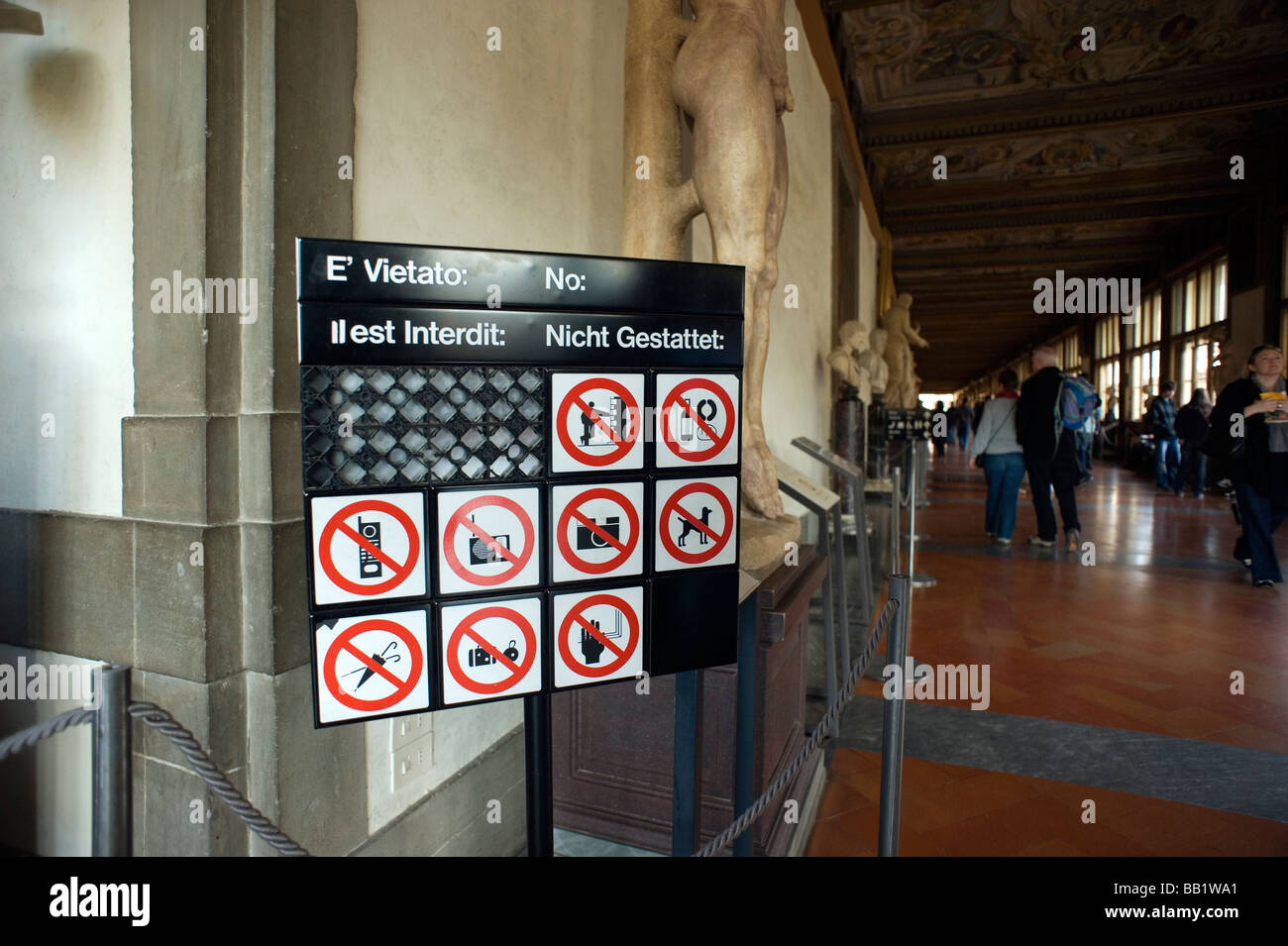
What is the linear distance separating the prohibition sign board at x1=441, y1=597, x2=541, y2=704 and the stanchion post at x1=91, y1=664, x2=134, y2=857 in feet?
1.31

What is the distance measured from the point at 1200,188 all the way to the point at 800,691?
13925 mm

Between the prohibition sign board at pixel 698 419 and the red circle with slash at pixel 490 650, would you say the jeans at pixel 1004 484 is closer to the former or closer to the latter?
the prohibition sign board at pixel 698 419

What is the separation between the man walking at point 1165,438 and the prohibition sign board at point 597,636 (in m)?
13.4

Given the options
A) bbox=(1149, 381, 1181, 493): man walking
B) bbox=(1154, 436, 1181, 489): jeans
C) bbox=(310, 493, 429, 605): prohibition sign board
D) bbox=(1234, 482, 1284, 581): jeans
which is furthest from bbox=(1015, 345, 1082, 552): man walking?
bbox=(1154, 436, 1181, 489): jeans

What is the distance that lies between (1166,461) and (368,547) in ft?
47.6

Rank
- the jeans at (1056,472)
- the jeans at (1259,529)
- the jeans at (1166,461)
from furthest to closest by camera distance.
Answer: the jeans at (1166,461)
the jeans at (1056,472)
the jeans at (1259,529)

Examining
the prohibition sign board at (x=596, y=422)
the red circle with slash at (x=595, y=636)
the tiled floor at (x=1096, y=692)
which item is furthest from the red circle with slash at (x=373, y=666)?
the tiled floor at (x=1096, y=692)

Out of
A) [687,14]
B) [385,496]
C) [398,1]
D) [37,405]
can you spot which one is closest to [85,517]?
[37,405]

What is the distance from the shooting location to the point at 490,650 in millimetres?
1197

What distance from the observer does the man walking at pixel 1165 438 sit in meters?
12.3

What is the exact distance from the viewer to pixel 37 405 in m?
1.68

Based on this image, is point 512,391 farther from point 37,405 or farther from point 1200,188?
point 1200,188

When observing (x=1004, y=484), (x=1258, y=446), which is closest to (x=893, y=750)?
(x=1258, y=446)
